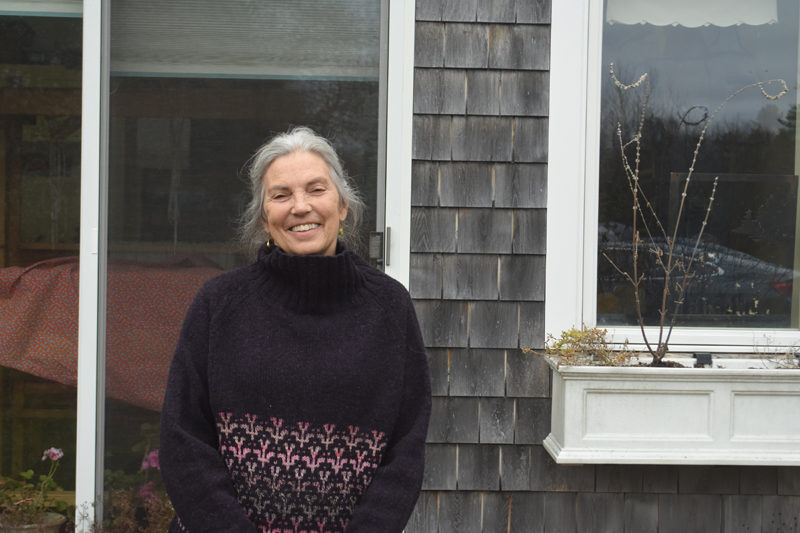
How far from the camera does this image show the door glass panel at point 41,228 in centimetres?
297

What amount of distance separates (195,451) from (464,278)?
61.8 inches

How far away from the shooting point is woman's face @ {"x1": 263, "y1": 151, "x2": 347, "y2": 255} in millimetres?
1519

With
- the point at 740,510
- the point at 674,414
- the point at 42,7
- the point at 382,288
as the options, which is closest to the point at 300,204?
the point at 382,288

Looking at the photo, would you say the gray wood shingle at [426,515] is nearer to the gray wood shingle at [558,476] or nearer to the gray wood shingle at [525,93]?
the gray wood shingle at [558,476]

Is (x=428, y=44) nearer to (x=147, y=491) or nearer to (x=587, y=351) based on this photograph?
(x=587, y=351)

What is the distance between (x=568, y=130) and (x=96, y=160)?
167cm

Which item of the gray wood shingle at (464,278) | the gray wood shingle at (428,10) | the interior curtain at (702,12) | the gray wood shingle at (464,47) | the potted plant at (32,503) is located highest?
the interior curtain at (702,12)

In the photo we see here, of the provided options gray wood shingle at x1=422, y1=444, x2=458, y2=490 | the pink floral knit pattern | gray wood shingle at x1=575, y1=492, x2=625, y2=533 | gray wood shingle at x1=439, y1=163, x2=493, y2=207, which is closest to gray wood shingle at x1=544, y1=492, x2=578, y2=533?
gray wood shingle at x1=575, y1=492, x2=625, y2=533

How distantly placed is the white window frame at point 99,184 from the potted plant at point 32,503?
14 cm

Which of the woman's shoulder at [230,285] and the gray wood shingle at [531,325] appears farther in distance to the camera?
the gray wood shingle at [531,325]

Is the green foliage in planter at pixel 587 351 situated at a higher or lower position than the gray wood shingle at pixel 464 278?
lower

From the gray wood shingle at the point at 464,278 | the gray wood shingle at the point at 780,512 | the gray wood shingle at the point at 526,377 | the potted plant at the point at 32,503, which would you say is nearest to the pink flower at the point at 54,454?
the potted plant at the point at 32,503

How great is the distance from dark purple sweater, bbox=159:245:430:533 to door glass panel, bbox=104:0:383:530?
4.70 ft

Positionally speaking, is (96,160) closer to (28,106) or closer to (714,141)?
(28,106)
